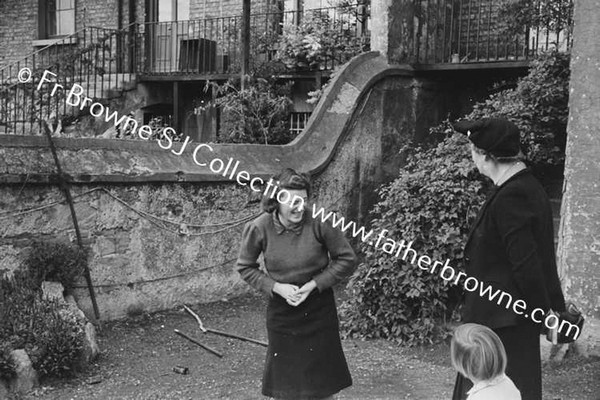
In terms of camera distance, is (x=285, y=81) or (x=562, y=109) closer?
(x=562, y=109)

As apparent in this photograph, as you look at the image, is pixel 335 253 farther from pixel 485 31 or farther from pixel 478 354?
pixel 485 31

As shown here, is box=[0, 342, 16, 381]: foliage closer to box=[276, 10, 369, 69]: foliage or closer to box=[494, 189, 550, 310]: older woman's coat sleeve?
box=[494, 189, 550, 310]: older woman's coat sleeve

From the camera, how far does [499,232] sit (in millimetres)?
3371

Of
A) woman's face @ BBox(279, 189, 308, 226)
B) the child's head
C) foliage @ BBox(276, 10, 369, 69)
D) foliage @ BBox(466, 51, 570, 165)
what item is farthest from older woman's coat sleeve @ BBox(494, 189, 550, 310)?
foliage @ BBox(276, 10, 369, 69)

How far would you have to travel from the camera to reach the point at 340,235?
4.11m

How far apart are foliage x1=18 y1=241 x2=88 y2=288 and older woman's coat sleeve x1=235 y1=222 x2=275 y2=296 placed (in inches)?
104

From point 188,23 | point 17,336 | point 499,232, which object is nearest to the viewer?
point 499,232

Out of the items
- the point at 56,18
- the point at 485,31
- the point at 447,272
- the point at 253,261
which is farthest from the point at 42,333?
the point at 56,18

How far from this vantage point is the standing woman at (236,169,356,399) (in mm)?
3980

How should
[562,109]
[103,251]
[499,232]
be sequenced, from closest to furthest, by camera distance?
[499,232] → [103,251] → [562,109]

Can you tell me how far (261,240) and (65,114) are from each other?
25.0 ft

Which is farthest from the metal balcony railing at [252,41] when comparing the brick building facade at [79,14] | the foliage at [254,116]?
the foliage at [254,116]

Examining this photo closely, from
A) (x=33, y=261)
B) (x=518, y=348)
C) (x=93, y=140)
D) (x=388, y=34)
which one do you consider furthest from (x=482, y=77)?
(x=518, y=348)

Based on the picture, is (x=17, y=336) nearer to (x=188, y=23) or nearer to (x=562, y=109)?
(x=562, y=109)
